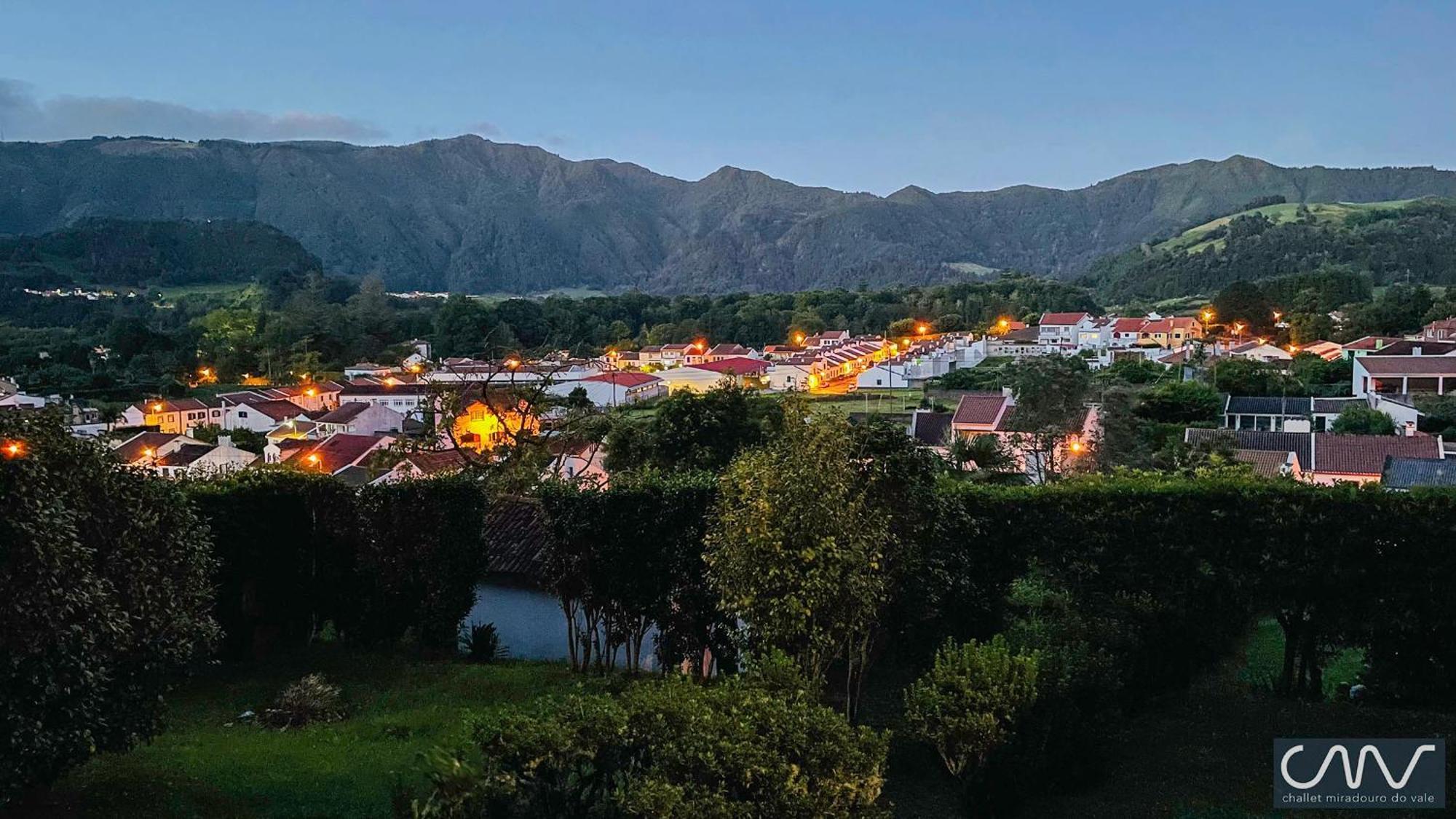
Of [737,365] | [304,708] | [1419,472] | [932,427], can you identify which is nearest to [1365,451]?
[1419,472]

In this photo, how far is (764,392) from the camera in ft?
200

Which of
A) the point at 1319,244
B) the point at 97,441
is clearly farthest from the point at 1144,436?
the point at 1319,244

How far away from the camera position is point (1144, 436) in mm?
38500

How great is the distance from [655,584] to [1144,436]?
32908 millimetres

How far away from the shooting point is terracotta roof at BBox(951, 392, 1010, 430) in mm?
39781

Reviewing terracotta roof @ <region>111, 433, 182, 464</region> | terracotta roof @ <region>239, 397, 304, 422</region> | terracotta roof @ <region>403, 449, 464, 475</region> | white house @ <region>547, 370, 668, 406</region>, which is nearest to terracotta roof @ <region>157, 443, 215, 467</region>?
terracotta roof @ <region>111, 433, 182, 464</region>

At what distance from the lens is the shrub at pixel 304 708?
8.75 metres

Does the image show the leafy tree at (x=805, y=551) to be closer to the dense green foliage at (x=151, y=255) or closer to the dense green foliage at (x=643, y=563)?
the dense green foliage at (x=643, y=563)

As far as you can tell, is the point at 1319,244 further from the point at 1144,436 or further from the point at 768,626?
the point at 768,626

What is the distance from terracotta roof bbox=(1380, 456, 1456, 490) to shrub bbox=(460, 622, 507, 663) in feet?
74.6

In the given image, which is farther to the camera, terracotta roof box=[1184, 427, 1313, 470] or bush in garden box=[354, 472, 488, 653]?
terracotta roof box=[1184, 427, 1313, 470]

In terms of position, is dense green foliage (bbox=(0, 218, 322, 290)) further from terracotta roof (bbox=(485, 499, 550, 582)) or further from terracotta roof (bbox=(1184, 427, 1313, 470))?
terracotta roof (bbox=(485, 499, 550, 582))

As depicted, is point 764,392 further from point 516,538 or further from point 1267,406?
point 516,538

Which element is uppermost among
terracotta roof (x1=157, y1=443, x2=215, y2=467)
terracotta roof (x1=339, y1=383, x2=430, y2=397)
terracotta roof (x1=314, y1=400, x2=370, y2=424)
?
terracotta roof (x1=339, y1=383, x2=430, y2=397)
